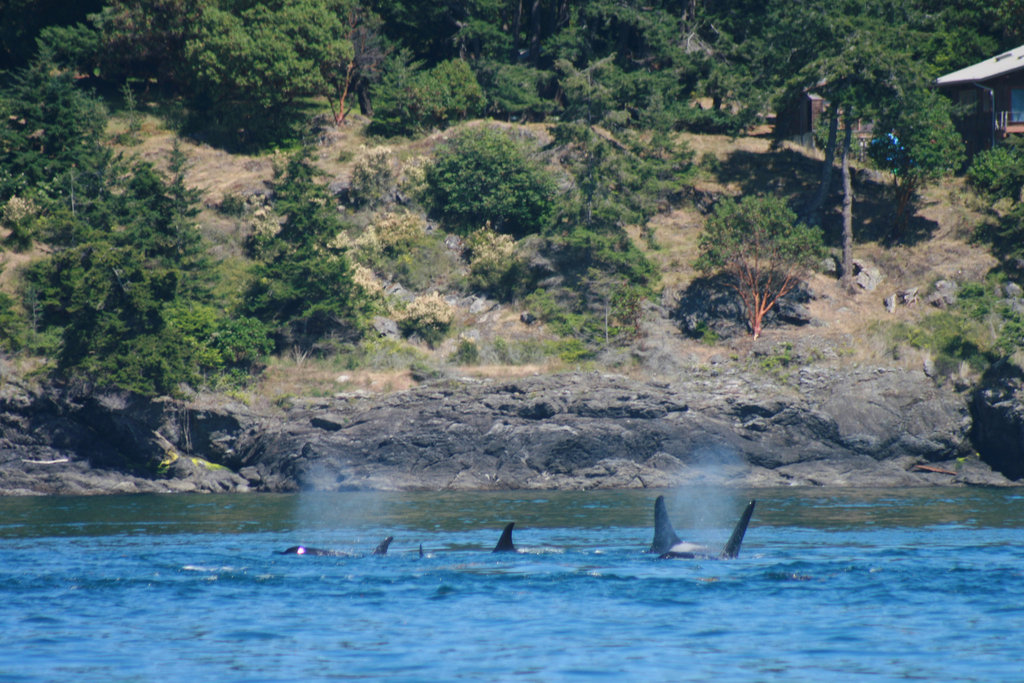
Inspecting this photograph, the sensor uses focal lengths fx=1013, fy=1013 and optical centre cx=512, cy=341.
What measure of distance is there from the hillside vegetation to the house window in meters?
2.13

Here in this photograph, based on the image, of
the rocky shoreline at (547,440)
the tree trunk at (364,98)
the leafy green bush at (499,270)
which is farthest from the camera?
the tree trunk at (364,98)

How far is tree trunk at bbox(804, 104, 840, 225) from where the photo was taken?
52.3m

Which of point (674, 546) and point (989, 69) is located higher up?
point (989, 69)

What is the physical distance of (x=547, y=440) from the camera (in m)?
40.1

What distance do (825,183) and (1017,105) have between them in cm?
1102

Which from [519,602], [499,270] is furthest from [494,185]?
[519,602]

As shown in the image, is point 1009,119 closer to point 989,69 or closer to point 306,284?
point 989,69

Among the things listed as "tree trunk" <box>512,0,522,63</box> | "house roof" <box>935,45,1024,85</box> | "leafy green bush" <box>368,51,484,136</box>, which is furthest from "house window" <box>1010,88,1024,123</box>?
"tree trunk" <box>512,0,522,63</box>

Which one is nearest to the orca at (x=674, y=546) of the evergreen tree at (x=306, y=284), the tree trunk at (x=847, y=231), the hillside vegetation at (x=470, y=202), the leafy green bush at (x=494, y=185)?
the hillside vegetation at (x=470, y=202)

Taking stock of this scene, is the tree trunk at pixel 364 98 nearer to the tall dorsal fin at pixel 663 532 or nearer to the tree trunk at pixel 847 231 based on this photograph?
the tree trunk at pixel 847 231

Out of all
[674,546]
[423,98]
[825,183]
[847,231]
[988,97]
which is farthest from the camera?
[423,98]

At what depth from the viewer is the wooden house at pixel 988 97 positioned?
53906 millimetres

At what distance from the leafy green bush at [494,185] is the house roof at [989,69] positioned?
22.8m

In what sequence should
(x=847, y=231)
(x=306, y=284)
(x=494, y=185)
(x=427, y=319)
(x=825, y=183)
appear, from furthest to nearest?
(x=494, y=185)
(x=825, y=183)
(x=847, y=231)
(x=427, y=319)
(x=306, y=284)
